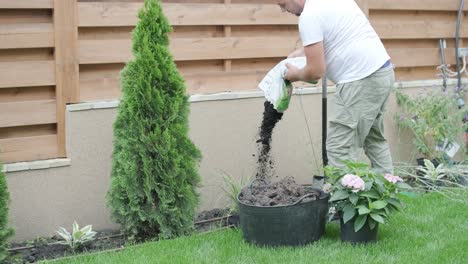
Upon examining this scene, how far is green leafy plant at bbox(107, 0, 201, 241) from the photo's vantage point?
4.63 m

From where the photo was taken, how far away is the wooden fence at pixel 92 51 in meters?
4.72

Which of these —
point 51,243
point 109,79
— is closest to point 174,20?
point 109,79

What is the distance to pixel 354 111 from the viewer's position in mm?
4633

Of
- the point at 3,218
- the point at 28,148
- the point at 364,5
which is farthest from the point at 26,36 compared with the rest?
the point at 364,5

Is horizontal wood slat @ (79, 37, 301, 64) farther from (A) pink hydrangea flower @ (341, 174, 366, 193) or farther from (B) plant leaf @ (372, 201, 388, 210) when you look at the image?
(B) plant leaf @ (372, 201, 388, 210)

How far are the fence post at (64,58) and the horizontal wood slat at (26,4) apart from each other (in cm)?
6

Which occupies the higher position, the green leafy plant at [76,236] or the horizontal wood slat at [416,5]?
the horizontal wood slat at [416,5]

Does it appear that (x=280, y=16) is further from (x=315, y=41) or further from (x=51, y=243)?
(x=51, y=243)

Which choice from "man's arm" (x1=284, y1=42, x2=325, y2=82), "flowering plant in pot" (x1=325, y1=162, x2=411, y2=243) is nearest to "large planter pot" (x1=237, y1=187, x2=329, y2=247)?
"flowering plant in pot" (x1=325, y1=162, x2=411, y2=243)

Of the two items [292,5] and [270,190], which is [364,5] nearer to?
[292,5]

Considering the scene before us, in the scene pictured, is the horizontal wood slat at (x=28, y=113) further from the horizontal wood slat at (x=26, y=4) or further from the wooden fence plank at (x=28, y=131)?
the horizontal wood slat at (x=26, y=4)

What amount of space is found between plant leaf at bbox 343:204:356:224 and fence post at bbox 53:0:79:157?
2.08 meters

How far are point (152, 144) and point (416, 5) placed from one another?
346 cm

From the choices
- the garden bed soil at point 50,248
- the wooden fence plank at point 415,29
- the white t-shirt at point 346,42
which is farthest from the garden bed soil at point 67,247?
the wooden fence plank at point 415,29
